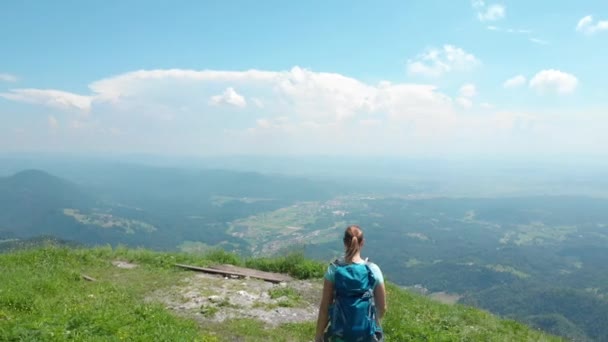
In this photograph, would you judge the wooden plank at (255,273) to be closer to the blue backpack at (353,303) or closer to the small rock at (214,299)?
the small rock at (214,299)

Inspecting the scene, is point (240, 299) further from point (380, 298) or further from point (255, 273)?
point (380, 298)

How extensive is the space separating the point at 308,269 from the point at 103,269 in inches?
282

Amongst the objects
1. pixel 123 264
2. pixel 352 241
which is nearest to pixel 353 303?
pixel 352 241

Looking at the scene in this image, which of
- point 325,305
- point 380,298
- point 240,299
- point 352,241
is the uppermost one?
point 352,241

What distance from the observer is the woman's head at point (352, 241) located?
5.25m

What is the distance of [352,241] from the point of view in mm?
5250

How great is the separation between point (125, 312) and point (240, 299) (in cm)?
354

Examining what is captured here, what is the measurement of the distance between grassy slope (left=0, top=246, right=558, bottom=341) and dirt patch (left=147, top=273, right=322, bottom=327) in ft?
1.82

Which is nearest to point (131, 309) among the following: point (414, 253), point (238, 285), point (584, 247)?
point (238, 285)

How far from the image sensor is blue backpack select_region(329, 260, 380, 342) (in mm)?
5160

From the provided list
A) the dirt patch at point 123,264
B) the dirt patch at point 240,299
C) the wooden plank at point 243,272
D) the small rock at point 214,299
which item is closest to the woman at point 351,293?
the dirt patch at point 240,299

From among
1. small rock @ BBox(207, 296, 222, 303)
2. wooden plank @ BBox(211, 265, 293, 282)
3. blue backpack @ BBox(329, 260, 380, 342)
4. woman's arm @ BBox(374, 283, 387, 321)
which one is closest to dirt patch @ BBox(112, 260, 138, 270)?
wooden plank @ BBox(211, 265, 293, 282)

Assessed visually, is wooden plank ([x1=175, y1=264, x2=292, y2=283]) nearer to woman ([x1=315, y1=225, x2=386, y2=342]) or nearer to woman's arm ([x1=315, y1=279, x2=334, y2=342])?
woman's arm ([x1=315, y1=279, x2=334, y2=342])

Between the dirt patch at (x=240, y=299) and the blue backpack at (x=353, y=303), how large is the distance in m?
5.24
